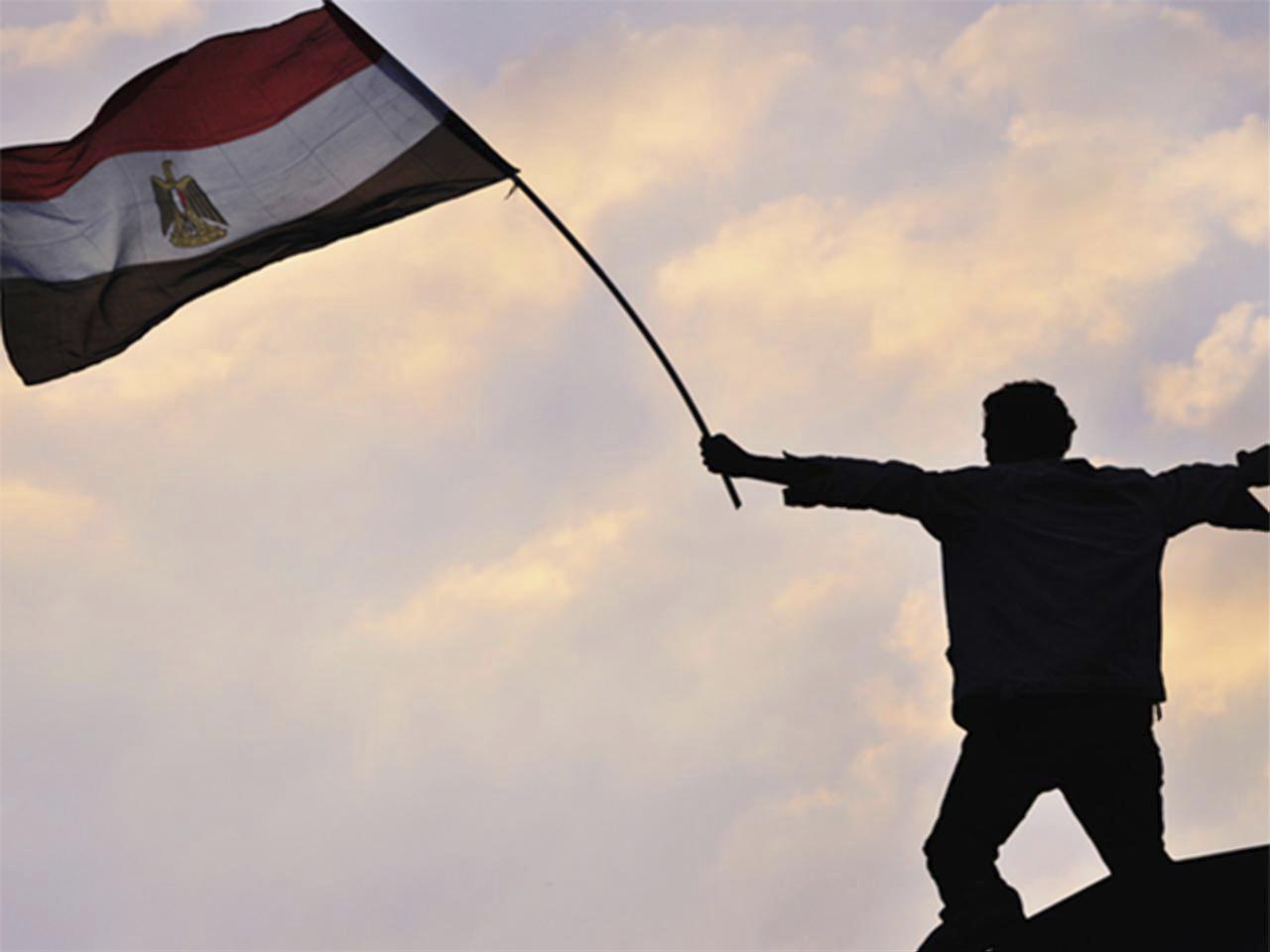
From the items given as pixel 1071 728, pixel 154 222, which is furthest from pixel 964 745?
pixel 154 222

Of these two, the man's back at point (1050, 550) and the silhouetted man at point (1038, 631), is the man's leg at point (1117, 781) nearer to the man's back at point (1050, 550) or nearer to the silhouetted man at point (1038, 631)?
the silhouetted man at point (1038, 631)

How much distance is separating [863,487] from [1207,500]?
1460mm

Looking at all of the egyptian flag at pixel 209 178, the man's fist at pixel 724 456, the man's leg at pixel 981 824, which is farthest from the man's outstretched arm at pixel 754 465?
the egyptian flag at pixel 209 178

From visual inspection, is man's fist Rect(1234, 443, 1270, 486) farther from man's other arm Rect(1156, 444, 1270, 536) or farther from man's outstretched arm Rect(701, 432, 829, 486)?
man's outstretched arm Rect(701, 432, 829, 486)

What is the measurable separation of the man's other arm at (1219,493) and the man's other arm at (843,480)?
3.46 feet

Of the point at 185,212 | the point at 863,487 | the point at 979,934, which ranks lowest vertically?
the point at 979,934

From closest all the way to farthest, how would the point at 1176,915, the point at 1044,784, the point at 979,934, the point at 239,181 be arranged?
1. the point at 1176,915
2. the point at 979,934
3. the point at 1044,784
4. the point at 239,181

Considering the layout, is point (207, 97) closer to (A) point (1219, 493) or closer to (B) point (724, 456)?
(B) point (724, 456)

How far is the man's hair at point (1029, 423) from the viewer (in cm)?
782

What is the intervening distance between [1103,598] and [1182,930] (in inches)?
49.8

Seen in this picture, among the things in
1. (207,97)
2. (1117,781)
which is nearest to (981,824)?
(1117,781)

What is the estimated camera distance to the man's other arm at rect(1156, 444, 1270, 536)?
7688mm

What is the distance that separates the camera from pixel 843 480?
7.48 metres

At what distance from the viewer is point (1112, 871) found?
7168mm
